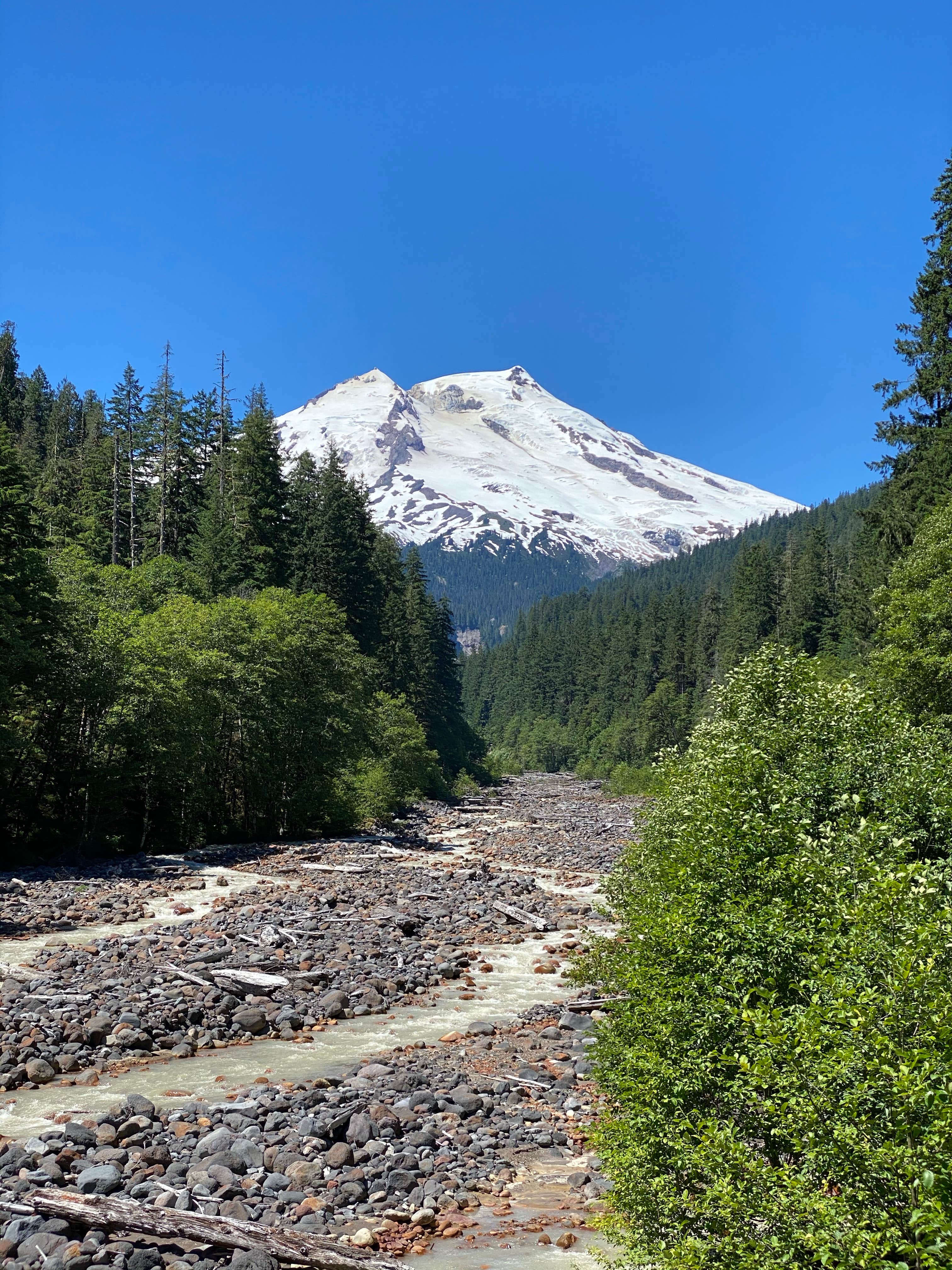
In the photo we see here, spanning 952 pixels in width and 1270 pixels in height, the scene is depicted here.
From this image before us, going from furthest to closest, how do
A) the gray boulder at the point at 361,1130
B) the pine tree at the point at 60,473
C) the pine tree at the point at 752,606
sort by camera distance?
1. the pine tree at the point at 752,606
2. the pine tree at the point at 60,473
3. the gray boulder at the point at 361,1130

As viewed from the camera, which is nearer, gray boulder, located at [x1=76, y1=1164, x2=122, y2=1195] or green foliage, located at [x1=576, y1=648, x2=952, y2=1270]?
green foliage, located at [x1=576, y1=648, x2=952, y2=1270]

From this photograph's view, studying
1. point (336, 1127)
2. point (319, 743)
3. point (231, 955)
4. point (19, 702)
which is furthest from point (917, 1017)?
point (319, 743)

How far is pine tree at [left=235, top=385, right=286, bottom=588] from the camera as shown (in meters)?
53.2

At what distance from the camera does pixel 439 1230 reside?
7.80 metres

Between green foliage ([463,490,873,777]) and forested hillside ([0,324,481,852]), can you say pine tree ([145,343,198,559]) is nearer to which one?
forested hillside ([0,324,481,852])

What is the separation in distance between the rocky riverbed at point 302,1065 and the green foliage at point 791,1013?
6.23 feet

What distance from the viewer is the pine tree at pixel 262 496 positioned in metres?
53.2

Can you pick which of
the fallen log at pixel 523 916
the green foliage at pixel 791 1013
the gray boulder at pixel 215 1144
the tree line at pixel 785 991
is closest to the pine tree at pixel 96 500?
the fallen log at pixel 523 916

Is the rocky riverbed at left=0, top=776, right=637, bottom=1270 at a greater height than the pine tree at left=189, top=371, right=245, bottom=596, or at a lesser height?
lesser

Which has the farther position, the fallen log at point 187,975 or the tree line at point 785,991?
the fallen log at point 187,975

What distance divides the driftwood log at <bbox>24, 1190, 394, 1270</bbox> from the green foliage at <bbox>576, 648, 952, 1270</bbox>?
2318 mm

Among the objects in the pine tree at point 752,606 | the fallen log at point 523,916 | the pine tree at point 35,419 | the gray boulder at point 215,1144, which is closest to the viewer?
the gray boulder at point 215,1144

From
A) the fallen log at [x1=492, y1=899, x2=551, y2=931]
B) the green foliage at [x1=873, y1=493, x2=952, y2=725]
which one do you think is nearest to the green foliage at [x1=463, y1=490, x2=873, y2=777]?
the green foliage at [x1=873, y1=493, x2=952, y2=725]

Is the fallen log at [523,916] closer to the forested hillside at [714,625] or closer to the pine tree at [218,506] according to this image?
the forested hillside at [714,625]
